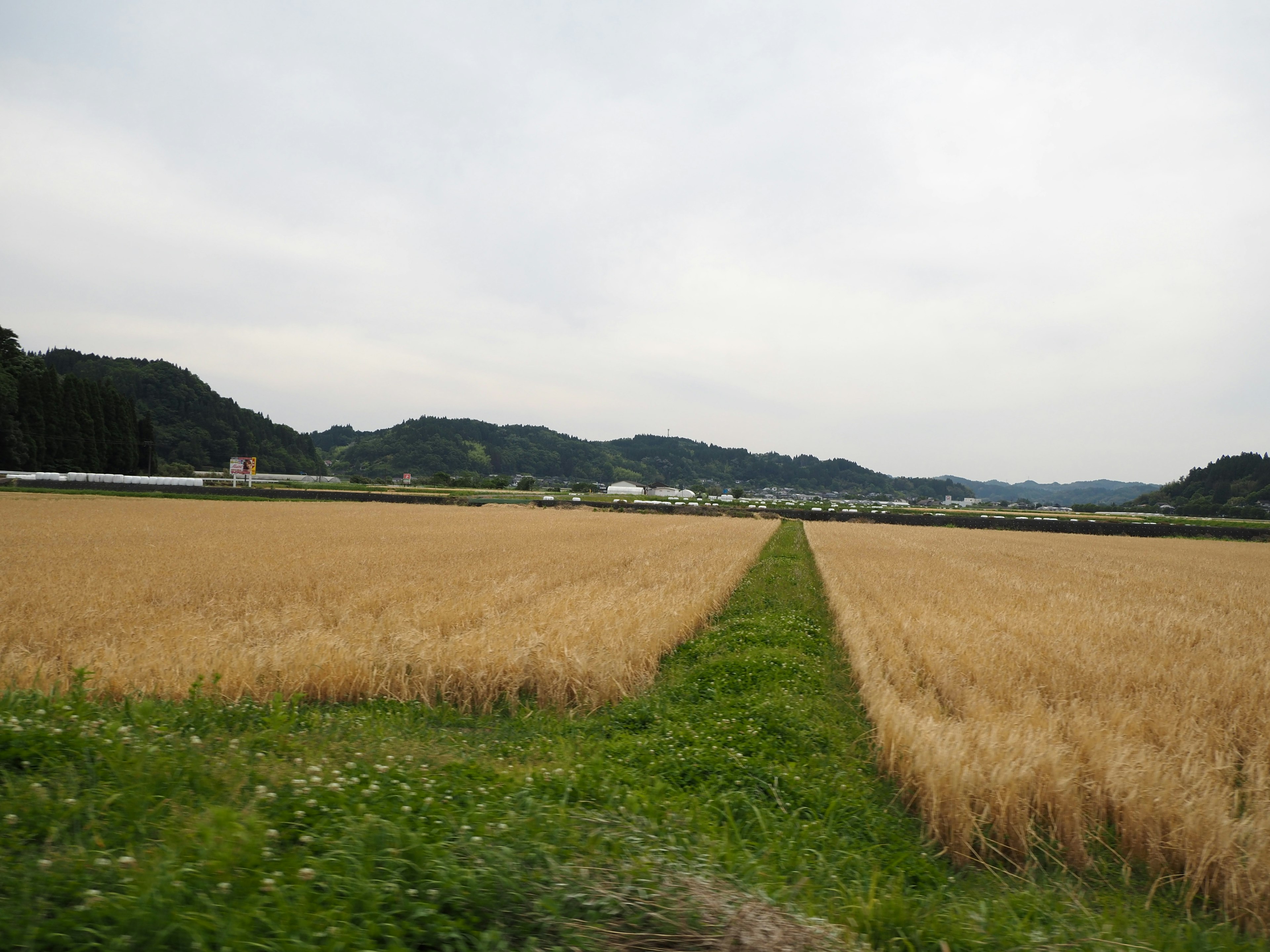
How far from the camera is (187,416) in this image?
13038cm

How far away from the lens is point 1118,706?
643 centimetres

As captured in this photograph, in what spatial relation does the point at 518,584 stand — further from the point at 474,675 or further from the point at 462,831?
the point at 462,831

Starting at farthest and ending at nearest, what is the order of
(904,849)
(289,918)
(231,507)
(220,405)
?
(220,405)
(231,507)
(904,849)
(289,918)

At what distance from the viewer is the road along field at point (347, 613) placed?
712cm

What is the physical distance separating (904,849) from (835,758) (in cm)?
143

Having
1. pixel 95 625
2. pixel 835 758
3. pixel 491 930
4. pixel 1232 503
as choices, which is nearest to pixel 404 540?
pixel 95 625

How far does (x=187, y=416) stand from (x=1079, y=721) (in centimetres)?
15995

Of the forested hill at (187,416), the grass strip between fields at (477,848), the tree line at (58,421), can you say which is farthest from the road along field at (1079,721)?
the forested hill at (187,416)

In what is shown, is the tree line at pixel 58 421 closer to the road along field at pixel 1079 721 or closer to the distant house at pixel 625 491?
the distant house at pixel 625 491

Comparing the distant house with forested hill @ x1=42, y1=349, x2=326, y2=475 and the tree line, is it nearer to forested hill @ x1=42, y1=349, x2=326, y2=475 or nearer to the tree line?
the tree line

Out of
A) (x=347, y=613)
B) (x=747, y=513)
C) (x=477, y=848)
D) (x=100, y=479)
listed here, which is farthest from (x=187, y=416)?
(x=477, y=848)

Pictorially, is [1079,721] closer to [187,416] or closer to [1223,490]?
[1223,490]

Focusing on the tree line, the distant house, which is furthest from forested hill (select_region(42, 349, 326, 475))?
the distant house

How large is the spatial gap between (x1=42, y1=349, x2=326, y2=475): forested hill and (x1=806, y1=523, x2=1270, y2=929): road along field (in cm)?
14117
